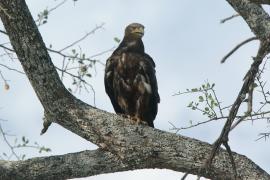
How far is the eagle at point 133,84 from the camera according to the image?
20.4 ft

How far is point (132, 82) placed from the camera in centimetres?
627

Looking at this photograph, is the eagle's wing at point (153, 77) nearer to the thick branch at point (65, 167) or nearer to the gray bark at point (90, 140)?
the gray bark at point (90, 140)

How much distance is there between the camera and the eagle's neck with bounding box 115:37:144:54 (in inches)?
262

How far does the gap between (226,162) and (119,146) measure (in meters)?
0.77

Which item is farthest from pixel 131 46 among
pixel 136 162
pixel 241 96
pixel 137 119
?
pixel 241 96

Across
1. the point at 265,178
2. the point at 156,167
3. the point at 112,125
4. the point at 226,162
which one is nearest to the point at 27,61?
the point at 112,125

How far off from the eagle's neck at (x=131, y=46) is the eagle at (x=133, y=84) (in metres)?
0.06

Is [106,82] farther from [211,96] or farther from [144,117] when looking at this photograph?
[211,96]

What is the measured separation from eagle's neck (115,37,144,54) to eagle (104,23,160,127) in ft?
0.19

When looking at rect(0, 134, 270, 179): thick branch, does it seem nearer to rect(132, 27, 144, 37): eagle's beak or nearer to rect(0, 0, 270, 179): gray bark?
rect(0, 0, 270, 179): gray bark

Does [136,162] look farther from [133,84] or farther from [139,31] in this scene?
[139,31]

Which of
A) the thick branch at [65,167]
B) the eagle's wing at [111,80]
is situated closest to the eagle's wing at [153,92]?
the eagle's wing at [111,80]

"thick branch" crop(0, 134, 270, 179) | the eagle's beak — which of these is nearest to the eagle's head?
the eagle's beak

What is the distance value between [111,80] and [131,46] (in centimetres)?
54
